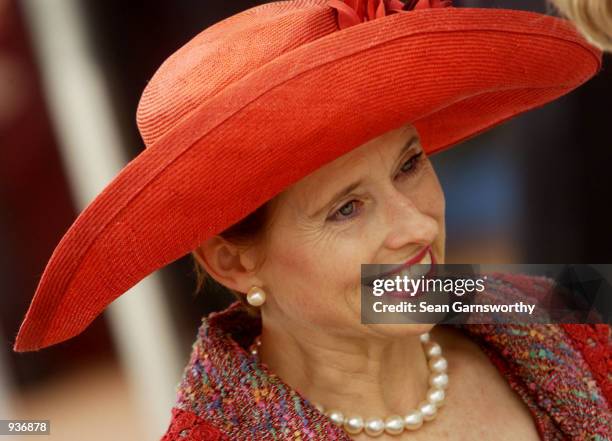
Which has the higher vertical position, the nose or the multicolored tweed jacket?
the nose

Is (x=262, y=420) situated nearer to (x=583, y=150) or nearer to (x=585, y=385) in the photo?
(x=585, y=385)

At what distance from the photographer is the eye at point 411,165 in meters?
1.54

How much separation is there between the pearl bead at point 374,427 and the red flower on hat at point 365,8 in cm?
72

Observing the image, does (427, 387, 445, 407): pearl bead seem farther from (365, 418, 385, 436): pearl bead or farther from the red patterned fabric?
the red patterned fabric

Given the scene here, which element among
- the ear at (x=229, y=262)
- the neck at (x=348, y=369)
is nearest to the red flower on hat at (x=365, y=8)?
the ear at (x=229, y=262)

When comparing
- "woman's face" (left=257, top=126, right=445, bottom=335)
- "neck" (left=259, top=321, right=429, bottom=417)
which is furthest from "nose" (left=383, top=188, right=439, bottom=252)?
"neck" (left=259, top=321, right=429, bottom=417)

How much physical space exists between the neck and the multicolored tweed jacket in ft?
0.31

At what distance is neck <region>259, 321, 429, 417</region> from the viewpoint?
163cm

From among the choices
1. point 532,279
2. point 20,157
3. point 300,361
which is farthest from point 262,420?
point 20,157

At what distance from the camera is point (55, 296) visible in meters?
1.35

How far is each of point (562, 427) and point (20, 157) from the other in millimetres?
1760

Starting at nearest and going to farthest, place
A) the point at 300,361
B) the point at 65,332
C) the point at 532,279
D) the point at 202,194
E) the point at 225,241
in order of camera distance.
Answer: the point at 202,194
the point at 65,332
the point at 225,241
the point at 300,361
the point at 532,279

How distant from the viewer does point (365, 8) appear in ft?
4.49

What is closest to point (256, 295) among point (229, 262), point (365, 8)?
point (229, 262)
